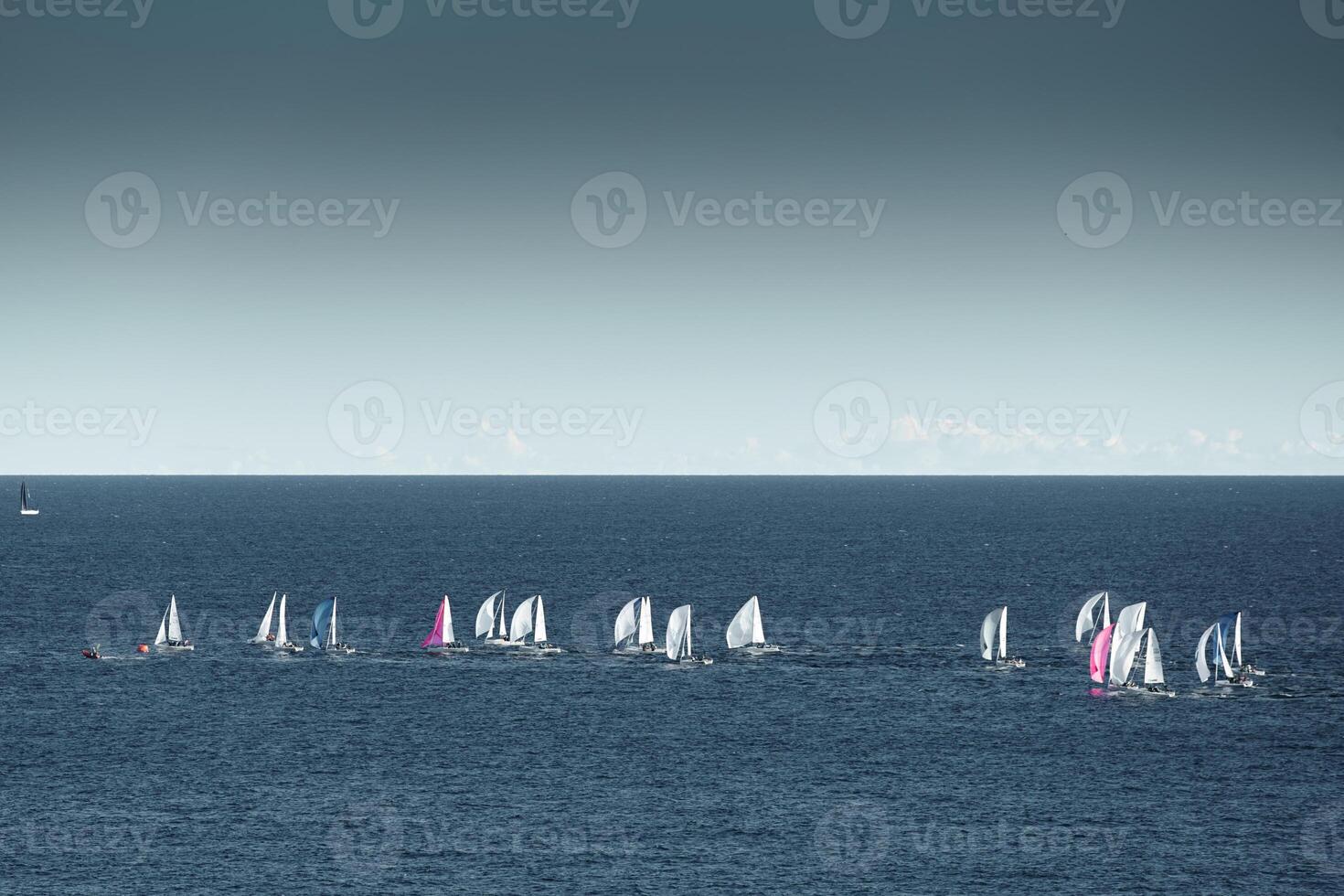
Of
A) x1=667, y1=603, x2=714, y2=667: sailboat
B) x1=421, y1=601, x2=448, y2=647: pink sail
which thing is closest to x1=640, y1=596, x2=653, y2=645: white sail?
x1=667, y1=603, x2=714, y2=667: sailboat

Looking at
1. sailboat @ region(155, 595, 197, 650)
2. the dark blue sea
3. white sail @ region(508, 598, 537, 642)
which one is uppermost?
white sail @ region(508, 598, 537, 642)

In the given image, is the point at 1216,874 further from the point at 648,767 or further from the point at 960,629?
the point at 960,629

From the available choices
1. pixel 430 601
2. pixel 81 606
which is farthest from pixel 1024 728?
pixel 81 606

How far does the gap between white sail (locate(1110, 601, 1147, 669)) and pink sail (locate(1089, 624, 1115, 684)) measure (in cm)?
53

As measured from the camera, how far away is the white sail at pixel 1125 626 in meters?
127

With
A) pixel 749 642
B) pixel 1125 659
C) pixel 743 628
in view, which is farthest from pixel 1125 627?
pixel 743 628

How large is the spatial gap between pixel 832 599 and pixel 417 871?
124271 millimetres

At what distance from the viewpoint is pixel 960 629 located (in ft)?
556

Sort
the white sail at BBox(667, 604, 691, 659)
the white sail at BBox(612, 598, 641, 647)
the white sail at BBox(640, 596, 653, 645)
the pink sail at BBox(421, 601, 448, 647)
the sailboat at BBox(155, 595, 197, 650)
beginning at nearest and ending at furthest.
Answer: the white sail at BBox(667, 604, 691, 659) < the white sail at BBox(612, 598, 641, 647) < the white sail at BBox(640, 596, 653, 645) < the pink sail at BBox(421, 601, 448, 647) < the sailboat at BBox(155, 595, 197, 650)

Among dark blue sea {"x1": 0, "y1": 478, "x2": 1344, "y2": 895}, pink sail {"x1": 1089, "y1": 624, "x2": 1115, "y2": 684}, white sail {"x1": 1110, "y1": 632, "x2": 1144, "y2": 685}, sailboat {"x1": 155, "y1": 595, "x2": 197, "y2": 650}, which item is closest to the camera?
dark blue sea {"x1": 0, "y1": 478, "x2": 1344, "y2": 895}

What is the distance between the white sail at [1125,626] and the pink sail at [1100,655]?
53 cm

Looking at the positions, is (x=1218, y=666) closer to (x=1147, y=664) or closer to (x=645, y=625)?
(x=1147, y=664)

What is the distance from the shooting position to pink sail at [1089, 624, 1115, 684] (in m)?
130

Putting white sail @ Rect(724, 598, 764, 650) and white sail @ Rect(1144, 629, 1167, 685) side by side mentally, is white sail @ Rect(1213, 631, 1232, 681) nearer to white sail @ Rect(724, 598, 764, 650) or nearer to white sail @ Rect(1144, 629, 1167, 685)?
white sail @ Rect(1144, 629, 1167, 685)
